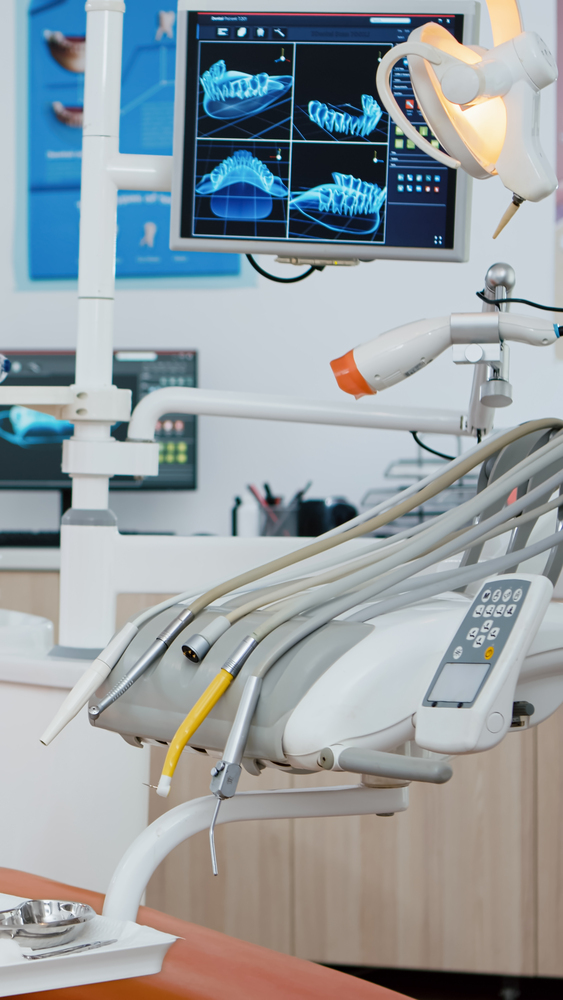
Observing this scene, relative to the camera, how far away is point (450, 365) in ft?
8.39

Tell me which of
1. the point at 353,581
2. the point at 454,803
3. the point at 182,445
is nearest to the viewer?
the point at 353,581

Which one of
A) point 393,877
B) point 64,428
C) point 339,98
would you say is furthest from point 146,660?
point 64,428

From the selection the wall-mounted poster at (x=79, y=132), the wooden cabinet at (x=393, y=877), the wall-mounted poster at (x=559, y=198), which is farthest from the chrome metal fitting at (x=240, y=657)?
the wall-mounted poster at (x=79, y=132)

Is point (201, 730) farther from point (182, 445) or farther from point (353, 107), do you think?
point (182, 445)

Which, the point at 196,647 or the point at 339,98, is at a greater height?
the point at 339,98

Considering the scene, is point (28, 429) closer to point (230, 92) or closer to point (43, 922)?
point (230, 92)

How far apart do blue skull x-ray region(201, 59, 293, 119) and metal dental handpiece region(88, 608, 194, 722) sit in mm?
667

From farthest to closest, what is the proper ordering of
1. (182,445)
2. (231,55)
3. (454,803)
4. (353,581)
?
(182,445)
(454,803)
(231,55)
(353,581)

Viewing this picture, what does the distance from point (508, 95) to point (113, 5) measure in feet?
2.31

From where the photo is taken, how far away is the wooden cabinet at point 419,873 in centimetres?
176

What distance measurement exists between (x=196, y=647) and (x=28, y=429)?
6.58ft

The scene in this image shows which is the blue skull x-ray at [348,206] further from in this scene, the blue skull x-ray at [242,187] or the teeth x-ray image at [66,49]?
the teeth x-ray image at [66,49]

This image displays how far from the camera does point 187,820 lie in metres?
0.63

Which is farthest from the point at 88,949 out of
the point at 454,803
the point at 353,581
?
the point at 454,803
